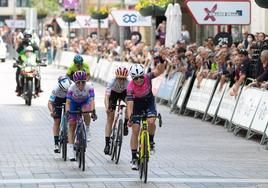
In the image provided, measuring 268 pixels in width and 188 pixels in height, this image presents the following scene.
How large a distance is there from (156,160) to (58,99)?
1.98 meters

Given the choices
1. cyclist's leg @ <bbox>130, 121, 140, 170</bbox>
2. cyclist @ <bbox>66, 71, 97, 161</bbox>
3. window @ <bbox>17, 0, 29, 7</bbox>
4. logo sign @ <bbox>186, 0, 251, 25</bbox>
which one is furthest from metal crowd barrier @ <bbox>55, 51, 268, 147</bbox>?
window @ <bbox>17, 0, 29, 7</bbox>

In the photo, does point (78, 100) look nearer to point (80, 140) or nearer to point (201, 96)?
point (80, 140)

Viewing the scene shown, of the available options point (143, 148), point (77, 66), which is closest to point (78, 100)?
point (77, 66)

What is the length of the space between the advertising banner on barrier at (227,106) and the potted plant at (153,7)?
1254cm

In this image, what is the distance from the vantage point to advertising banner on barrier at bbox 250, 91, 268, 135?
20781 millimetres

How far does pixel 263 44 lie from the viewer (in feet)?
80.9

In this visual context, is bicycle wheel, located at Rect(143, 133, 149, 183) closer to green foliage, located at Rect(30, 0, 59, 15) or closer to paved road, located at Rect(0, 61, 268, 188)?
paved road, located at Rect(0, 61, 268, 188)

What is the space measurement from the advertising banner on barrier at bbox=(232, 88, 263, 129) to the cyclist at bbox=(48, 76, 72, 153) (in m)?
4.64

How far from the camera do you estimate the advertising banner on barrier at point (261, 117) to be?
2078 cm

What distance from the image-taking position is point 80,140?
1642 cm

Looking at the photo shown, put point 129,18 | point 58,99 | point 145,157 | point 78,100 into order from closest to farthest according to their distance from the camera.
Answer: point 145,157, point 78,100, point 58,99, point 129,18

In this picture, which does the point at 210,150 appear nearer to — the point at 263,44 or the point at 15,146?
the point at 15,146

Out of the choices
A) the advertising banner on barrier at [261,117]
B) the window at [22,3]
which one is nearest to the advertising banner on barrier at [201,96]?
the advertising banner on barrier at [261,117]

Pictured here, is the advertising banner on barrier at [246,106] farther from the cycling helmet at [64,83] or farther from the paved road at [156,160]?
the cycling helmet at [64,83]
